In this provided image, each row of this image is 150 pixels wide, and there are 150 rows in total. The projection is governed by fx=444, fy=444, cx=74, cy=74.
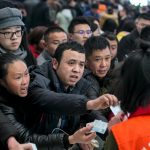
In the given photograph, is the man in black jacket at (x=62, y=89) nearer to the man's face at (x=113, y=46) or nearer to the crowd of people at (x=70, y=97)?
the crowd of people at (x=70, y=97)

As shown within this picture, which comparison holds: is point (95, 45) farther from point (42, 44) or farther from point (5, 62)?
point (5, 62)

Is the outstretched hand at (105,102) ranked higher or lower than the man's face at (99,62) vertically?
higher

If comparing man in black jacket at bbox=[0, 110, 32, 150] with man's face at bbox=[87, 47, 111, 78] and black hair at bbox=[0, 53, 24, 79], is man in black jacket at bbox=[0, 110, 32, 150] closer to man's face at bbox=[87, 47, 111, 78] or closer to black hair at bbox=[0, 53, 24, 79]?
black hair at bbox=[0, 53, 24, 79]

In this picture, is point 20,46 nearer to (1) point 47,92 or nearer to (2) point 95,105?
(1) point 47,92

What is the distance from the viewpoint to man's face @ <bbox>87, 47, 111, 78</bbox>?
3.75 meters

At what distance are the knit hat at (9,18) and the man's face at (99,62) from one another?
0.72 m

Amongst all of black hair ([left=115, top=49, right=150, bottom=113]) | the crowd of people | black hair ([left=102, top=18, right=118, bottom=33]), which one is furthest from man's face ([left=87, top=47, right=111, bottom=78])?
black hair ([left=102, top=18, right=118, bottom=33])

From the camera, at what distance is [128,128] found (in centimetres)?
198

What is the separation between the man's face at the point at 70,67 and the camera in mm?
2996

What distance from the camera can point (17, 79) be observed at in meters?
2.67

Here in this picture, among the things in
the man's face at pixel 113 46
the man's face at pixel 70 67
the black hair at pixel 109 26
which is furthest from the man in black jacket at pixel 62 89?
the black hair at pixel 109 26

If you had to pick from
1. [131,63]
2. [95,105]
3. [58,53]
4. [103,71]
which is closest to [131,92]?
[131,63]

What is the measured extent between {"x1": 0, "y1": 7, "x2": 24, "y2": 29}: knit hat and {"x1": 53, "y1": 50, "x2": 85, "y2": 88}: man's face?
0.56 m

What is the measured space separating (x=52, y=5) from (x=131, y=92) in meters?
8.84
